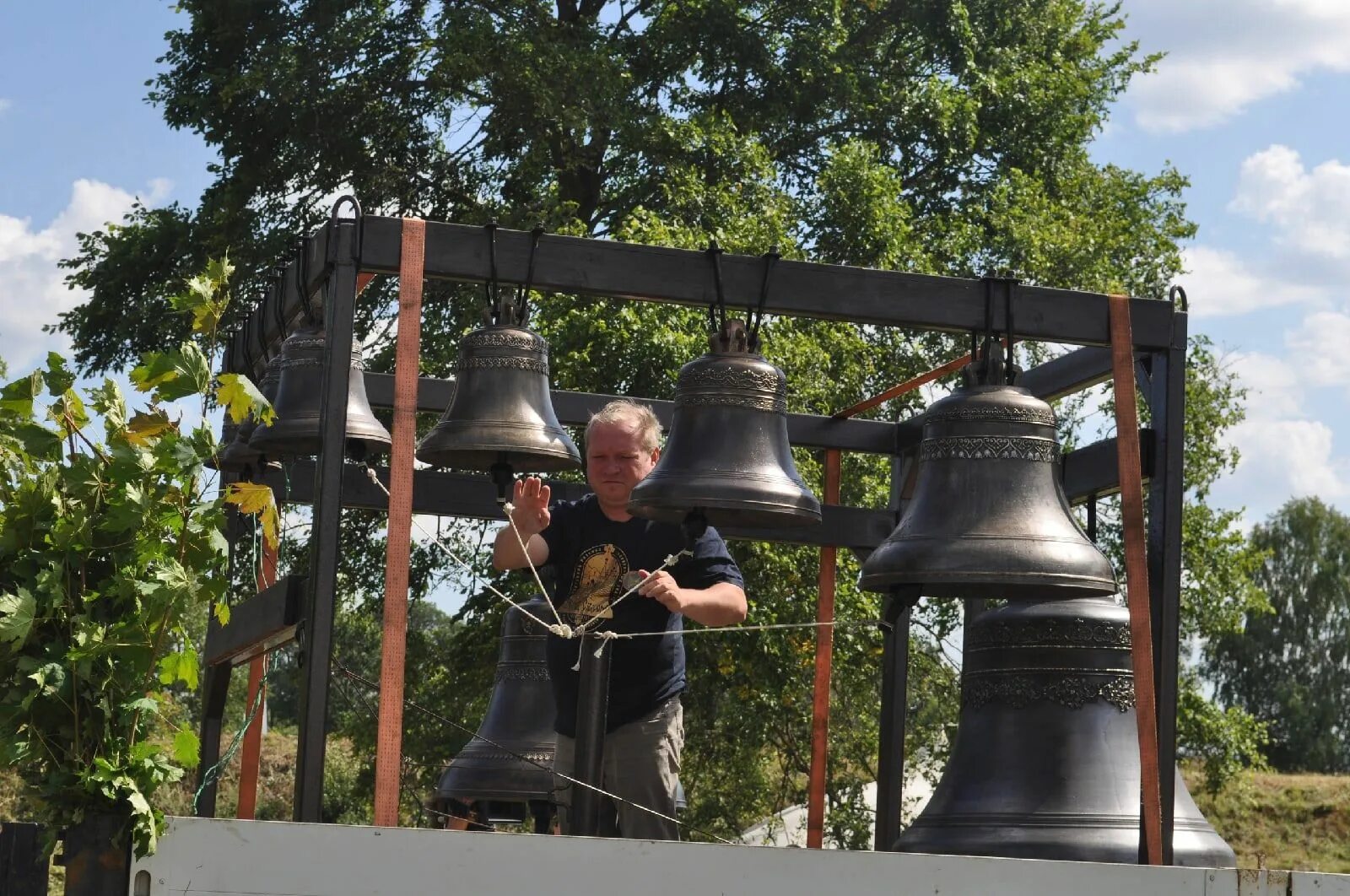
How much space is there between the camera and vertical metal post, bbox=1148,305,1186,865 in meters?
4.89

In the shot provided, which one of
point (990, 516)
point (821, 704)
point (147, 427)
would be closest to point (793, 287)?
point (990, 516)

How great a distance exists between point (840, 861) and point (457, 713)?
11967mm

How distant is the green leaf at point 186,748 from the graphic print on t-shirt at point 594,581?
165 cm

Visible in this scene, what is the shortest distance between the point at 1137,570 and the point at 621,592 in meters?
1.38

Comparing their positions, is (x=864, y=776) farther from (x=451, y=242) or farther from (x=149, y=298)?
(x=451, y=242)

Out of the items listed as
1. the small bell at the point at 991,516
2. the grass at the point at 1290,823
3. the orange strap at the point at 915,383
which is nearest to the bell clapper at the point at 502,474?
the small bell at the point at 991,516

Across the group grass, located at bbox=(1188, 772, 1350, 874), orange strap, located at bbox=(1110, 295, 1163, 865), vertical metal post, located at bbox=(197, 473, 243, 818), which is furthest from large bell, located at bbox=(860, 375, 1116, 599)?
grass, located at bbox=(1188, 772, 1350, 874)

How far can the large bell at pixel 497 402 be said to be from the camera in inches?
222

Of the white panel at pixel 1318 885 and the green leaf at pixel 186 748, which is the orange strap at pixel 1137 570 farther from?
the green leaf at pixel 186 748

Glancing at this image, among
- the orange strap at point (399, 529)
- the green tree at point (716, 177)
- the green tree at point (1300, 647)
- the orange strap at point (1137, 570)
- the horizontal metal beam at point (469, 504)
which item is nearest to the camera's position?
the orange strap at point (399, 529)

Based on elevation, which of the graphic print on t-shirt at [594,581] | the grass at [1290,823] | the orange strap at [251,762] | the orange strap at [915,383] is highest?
the orange strap at [915,383]

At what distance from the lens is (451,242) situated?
4836 mm

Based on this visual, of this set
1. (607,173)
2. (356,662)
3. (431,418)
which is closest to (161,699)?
(431,418)

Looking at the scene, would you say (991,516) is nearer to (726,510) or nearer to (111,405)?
(726,510)
